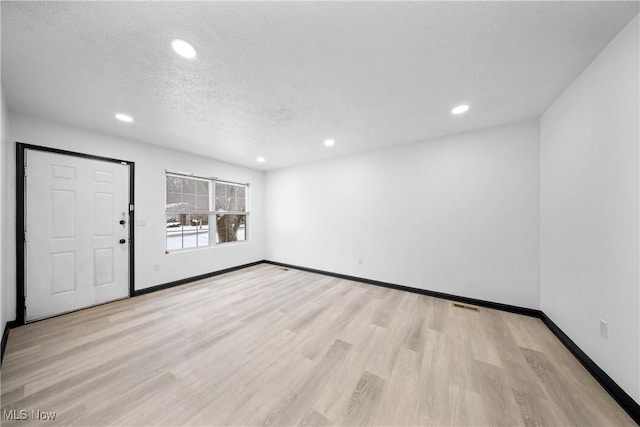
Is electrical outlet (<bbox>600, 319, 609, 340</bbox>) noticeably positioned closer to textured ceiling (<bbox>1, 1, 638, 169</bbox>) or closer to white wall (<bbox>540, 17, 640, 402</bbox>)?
white wall (<bbox>540, 17, 640, 402</bbox>)

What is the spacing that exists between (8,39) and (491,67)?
3482 millimetres

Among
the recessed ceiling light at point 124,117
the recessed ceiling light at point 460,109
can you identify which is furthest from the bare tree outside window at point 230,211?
the recessed ceiling light at point 460,109

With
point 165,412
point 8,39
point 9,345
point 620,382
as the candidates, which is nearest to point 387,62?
point 8,39

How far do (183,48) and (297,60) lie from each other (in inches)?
31.7

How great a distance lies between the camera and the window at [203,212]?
3.81 meters

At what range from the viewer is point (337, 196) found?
4207 millimetres

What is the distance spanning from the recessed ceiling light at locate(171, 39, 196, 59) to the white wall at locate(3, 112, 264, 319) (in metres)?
2.23

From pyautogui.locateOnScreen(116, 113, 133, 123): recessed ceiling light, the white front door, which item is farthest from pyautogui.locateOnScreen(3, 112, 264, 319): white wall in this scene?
pyautogui.locateOnScreen(116, 113, 133, 123): recessed ceiling light

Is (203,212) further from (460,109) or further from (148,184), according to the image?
(460,109)

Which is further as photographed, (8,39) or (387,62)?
(387,62)

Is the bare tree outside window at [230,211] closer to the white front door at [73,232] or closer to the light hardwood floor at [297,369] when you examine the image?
the white front door at [73,232]

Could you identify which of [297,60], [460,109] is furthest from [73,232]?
[460,109]

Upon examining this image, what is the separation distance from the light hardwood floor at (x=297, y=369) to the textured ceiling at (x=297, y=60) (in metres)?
2.45

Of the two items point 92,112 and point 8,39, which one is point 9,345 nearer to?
point 92,112
